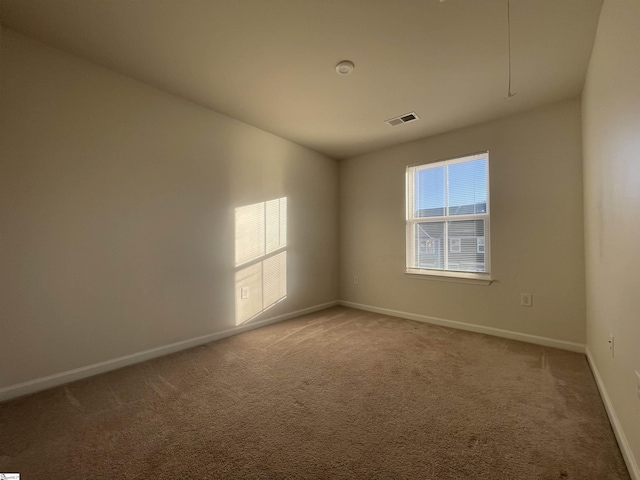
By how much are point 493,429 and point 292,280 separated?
2.64 metres

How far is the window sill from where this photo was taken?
3043 mm

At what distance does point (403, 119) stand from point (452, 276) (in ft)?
6.25

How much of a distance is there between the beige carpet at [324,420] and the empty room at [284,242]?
0.01 metres

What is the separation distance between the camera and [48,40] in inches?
74.3

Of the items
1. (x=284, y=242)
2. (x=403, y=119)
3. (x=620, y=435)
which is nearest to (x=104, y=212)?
(x=284, y=242)

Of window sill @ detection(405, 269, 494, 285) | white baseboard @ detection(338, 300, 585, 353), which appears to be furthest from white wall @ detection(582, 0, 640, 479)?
window sill @ detection(405, 269, 494, 285)

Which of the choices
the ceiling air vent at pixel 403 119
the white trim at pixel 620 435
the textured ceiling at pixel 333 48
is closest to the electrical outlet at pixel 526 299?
the white trim at pixel 620 435

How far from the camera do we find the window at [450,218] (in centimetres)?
312

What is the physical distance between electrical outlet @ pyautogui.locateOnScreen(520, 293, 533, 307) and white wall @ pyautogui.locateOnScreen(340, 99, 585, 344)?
0.03 meters

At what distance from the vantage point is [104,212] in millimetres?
2148

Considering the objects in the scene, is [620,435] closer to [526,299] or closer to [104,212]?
[526,299]

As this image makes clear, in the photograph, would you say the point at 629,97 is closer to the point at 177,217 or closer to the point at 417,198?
the point at 417,198

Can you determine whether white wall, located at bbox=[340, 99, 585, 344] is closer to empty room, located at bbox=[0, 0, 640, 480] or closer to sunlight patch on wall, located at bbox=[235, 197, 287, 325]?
empty room, located at bbox=[0, 0, 640, 480]

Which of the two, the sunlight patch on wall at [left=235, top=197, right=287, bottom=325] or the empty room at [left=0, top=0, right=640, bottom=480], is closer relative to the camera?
the empty room at [left=0, top=0, right=640, bottom=480]
